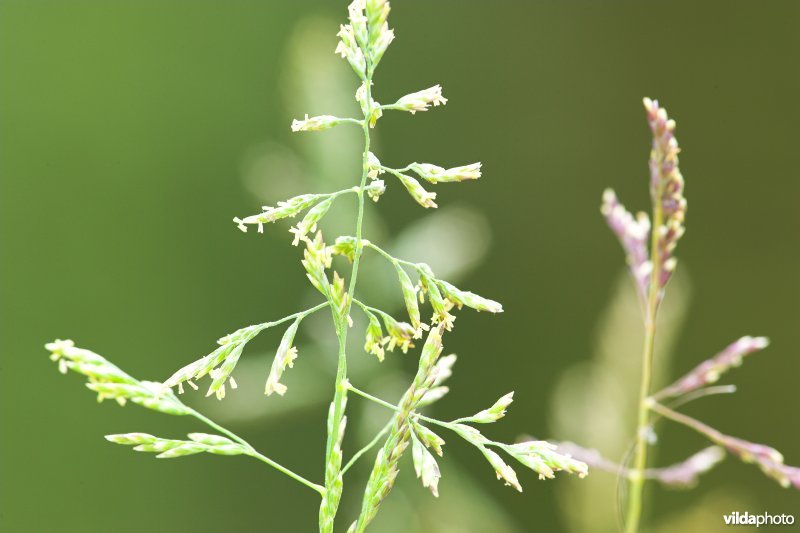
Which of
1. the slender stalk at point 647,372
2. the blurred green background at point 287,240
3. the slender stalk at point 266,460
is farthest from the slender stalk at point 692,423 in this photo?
the blurred green background at point 287,240

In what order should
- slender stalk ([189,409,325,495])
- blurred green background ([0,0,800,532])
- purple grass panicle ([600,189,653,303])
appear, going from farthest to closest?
1. blurred green background ([0,0,800,532])
2. purple grass panicle ([600,189,653,303])
3. slender stalk ([189,409,325,495])

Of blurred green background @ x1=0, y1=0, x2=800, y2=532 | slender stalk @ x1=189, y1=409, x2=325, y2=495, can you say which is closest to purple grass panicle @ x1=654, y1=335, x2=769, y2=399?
slender stalk @ x1=189, y1=409, x2=325, y2=495

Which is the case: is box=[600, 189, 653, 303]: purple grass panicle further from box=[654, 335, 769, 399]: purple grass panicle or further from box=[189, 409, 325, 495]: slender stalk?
box=[189, 409, 325, 495]: slender stalk

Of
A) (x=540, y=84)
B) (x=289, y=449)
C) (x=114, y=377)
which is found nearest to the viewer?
(x=114, y=377)

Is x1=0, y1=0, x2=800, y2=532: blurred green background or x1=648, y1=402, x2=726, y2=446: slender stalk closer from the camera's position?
x1=648, y1=402, x2=726, y2=446: slender stalk

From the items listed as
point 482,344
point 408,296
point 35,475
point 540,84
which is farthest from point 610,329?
point 540,84

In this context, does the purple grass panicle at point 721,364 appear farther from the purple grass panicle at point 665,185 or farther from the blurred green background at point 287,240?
the blurred green background at point 287,240

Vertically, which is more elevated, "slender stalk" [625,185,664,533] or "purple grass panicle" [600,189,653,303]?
"purple grass panicle" [600,189,653,303]

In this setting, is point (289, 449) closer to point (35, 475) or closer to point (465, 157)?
point (35, 475)

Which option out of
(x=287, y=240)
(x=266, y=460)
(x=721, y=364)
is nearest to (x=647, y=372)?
(x=721, y=364)
